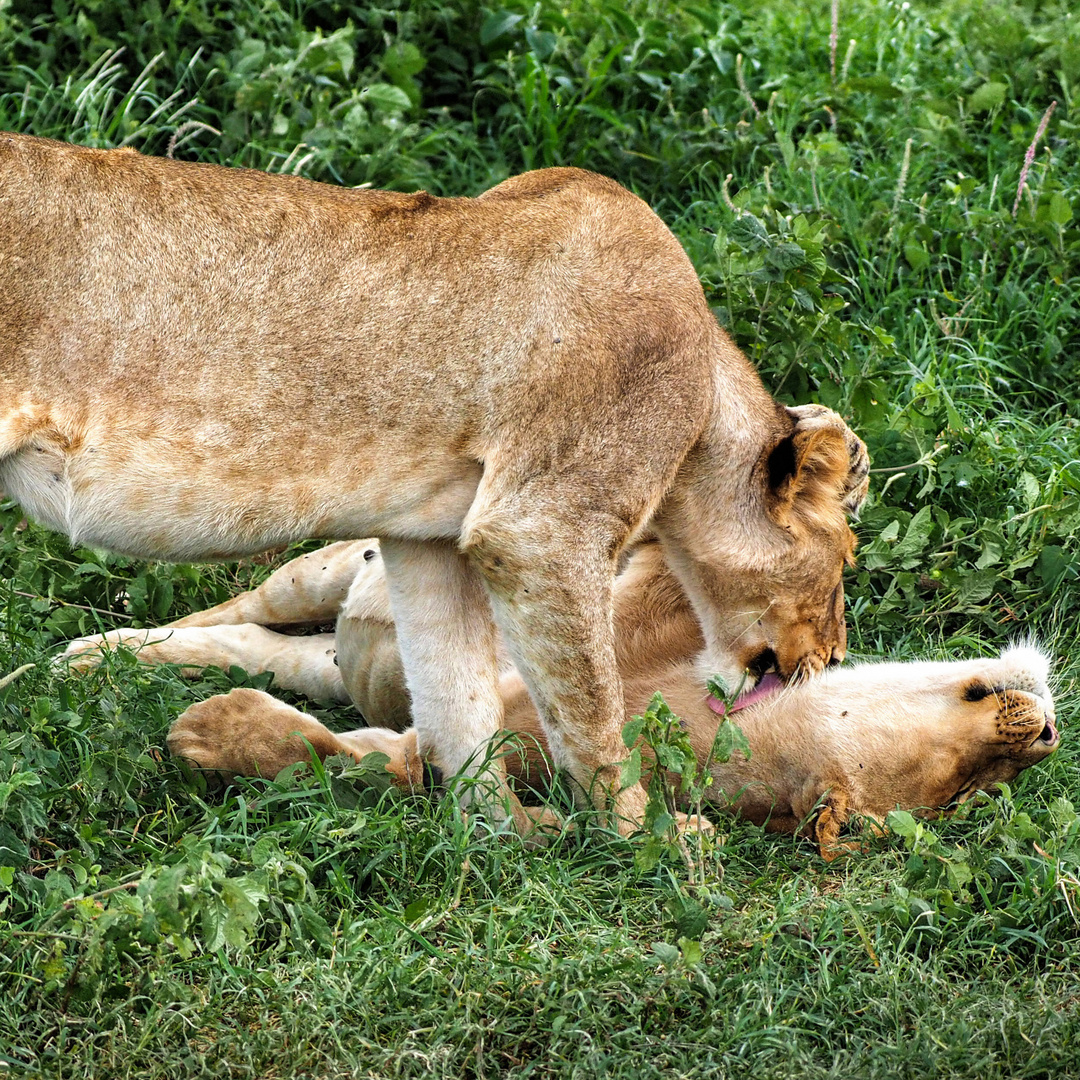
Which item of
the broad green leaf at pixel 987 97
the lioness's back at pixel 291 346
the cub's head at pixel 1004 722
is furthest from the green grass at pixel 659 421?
the lioness's back at pixel 291 346

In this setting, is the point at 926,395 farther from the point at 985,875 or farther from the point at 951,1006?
the point at 951,1006

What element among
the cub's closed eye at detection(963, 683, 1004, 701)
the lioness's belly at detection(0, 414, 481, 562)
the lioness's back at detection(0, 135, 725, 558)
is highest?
the lioness's back at detection(0, 135, 725, 558)

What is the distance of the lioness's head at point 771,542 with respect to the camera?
4285 mm

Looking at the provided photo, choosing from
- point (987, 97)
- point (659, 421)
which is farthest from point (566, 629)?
point (987, 97)

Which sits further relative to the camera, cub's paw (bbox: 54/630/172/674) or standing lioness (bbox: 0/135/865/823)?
cub's paw (bbox: 54/630/172/674)

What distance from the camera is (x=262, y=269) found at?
3.69 meters

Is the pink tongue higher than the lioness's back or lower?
→ lower

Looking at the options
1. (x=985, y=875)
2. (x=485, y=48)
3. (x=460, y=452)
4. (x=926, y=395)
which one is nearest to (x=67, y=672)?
(x=460, y=452)

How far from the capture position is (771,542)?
4324 millimetres

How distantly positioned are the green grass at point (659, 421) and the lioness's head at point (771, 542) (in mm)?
585

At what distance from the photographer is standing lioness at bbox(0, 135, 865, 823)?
3.52m

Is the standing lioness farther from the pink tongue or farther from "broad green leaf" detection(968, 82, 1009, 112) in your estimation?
"broad green leaf" detection(968, 82, 1009, 112)

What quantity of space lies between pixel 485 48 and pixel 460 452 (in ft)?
13.0

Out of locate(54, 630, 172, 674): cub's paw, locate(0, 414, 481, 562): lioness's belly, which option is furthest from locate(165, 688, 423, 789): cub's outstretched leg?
locate(54, 630, 172, 674): cub's paw
